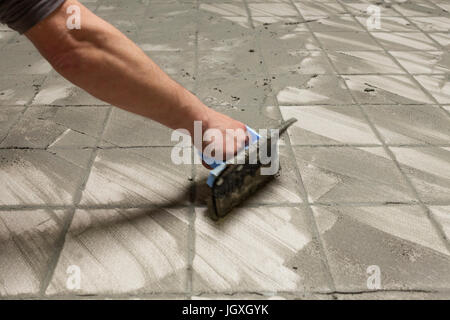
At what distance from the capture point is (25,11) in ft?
2.92

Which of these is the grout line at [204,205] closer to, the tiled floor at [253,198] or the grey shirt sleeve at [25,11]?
the tiled floor at [253,198]

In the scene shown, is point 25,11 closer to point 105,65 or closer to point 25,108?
point 105,65

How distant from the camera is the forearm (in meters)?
0.97

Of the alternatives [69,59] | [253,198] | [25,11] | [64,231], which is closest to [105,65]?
[69,59]

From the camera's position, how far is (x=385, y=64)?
2.28 metres

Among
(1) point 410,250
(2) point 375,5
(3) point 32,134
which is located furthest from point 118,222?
(2) point 375,5

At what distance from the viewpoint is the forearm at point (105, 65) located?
967 mm

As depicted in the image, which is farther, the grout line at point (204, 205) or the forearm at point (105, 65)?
the grout line at point (204, 205)

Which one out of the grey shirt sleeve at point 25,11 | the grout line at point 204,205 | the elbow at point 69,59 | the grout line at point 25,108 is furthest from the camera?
the grout line at point 25,108

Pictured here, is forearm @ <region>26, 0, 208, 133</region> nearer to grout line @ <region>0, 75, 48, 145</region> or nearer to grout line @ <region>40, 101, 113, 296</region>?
grout line @ <region>40, 101, 113, 296</region>

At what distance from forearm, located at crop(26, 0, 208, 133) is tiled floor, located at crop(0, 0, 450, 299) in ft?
1.24

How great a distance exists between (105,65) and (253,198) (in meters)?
0.67

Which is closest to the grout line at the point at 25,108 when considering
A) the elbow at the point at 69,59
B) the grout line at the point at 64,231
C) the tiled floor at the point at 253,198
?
the tiled floor at the point at 253,198

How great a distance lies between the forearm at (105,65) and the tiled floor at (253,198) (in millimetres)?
378
